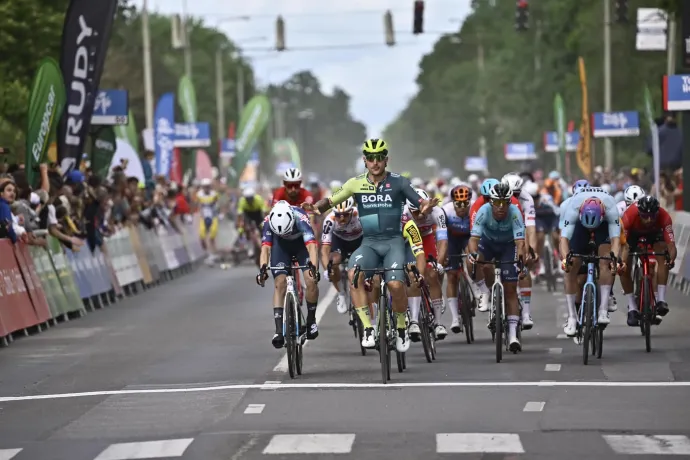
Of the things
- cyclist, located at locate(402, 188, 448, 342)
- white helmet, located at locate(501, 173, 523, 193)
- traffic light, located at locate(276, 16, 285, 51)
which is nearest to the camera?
white helmet, located at locate(501, 173, 523, 193)

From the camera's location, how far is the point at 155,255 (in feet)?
123

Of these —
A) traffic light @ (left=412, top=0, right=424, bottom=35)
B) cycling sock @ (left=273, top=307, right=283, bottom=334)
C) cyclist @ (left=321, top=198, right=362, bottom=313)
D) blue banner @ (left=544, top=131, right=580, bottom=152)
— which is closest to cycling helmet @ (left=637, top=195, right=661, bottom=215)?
cyclist @ (left=321, top=198, right=362, bottom=313)

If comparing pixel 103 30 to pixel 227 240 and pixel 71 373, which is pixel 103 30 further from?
pixel 227 240

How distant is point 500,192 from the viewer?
18.7m

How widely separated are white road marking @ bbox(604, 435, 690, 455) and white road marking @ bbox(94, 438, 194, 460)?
104 inches

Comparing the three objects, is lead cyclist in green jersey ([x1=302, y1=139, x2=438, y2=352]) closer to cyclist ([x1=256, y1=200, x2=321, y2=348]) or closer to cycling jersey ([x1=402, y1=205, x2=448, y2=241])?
cyclist ([x1=256, y1=200, x2=321, y2=348])

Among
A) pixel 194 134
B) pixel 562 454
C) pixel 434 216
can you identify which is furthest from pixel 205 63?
pixel 562 454

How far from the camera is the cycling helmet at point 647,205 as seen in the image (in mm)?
19906

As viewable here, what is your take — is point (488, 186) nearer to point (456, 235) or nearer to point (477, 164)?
point (456, 235)

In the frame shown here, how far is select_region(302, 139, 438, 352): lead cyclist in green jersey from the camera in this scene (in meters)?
16.9

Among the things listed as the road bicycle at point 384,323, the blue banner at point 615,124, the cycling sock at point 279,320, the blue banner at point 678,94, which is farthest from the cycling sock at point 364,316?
the blue banner at point 615,124

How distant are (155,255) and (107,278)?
657 centimetres

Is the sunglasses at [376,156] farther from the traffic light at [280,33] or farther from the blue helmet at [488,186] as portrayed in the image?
the traffic light at [280,33]

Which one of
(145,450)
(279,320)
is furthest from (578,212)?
(145,450)
